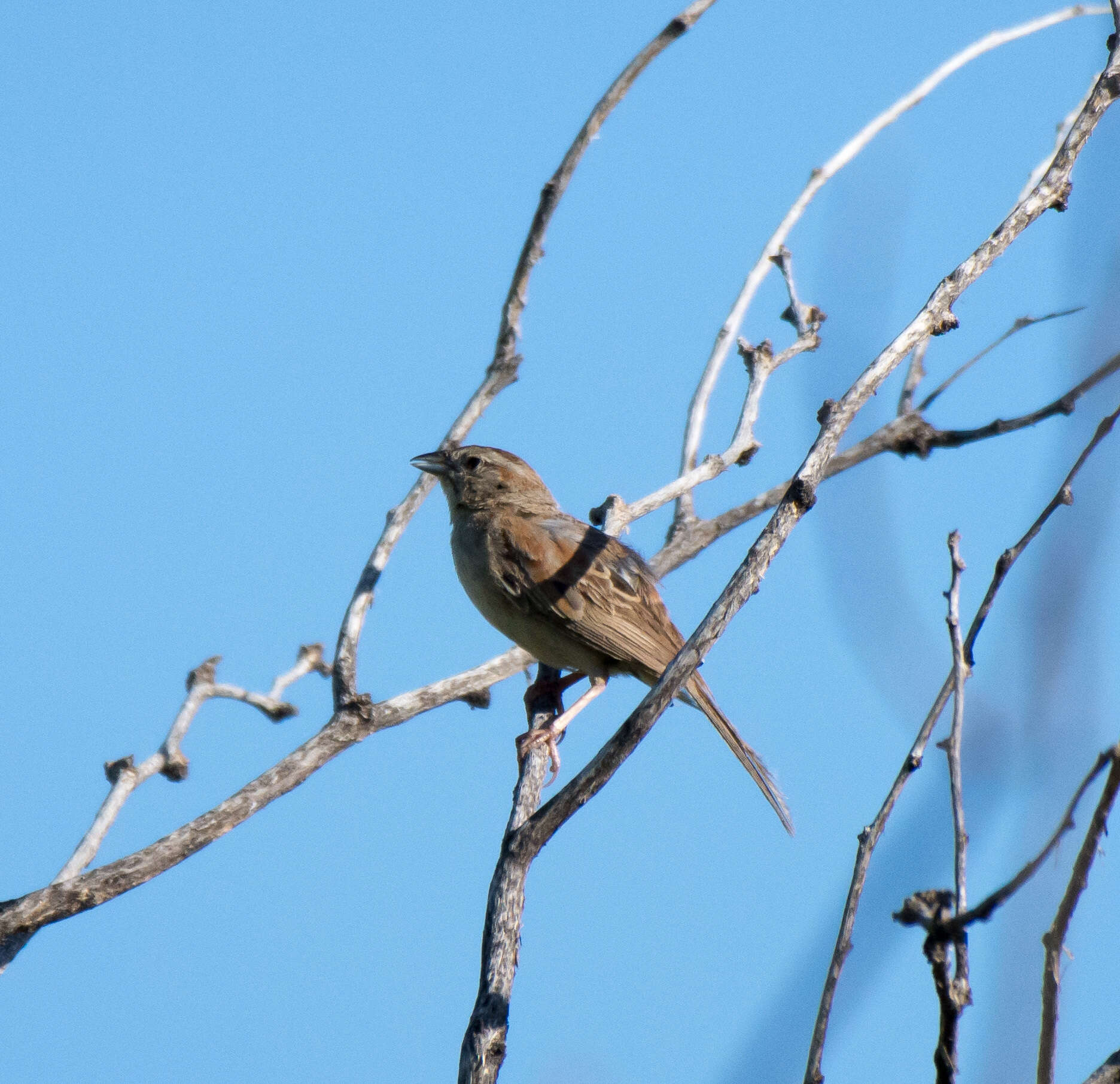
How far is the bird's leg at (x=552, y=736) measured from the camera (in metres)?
4.78

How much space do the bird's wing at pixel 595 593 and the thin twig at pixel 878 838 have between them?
3.33m

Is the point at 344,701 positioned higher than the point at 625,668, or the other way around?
the point at 625,668

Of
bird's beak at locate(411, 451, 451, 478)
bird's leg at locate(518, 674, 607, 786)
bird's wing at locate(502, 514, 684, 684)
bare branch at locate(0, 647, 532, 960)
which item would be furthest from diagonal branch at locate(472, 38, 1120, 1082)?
bird's beak at locate(411, 451, 451, 478)

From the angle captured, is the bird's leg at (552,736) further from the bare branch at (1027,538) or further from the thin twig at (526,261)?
the bare branch at (1027,538)

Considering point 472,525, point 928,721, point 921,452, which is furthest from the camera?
point 472,525

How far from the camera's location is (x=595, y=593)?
579 cm

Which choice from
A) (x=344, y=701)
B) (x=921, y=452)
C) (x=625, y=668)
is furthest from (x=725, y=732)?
(x=344, y=701)

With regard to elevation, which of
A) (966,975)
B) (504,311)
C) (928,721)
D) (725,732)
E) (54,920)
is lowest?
(966,975)

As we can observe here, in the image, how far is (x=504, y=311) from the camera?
5.41 m

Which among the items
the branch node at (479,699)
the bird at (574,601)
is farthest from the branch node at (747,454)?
the branch node at (479,699)

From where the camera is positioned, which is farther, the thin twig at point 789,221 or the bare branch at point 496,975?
the thin twig at point 789,221

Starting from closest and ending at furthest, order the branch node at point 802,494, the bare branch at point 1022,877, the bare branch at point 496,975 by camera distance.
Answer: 1. the bare branch at point 1022,877
2. the bare branch at point 496,975
3. the branch node at point 802,494

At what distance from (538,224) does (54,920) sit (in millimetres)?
3267

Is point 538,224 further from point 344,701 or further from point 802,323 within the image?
point 344,701
